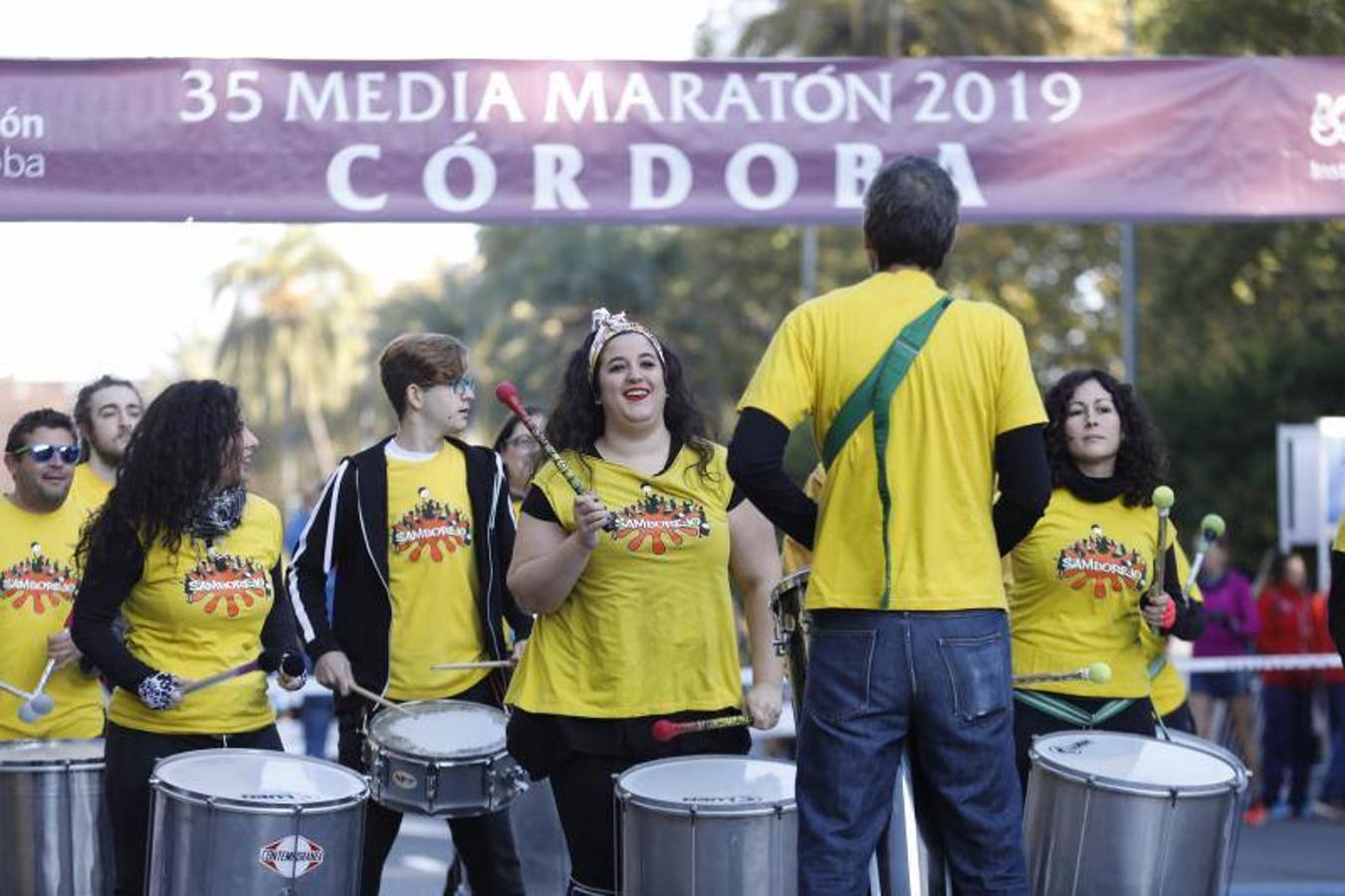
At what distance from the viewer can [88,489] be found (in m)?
7.72

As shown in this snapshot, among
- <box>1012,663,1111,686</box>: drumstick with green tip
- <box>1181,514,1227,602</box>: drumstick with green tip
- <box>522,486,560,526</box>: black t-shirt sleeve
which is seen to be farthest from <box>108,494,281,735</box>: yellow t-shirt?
<box>1181,514,1227,602</box>: drumstick with green tip

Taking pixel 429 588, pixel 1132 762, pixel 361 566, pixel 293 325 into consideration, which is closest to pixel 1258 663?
pixel 1132 762

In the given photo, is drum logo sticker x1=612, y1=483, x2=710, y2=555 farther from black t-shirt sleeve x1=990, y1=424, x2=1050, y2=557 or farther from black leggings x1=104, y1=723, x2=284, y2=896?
black leggings x1=104, y1=723, x2=284, y2=896

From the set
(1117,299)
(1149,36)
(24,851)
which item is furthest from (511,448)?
(1117,299)

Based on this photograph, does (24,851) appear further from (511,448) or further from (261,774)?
(511,448)

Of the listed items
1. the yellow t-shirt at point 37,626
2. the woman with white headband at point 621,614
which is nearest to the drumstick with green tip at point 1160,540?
the woman with white headband at point 621,614

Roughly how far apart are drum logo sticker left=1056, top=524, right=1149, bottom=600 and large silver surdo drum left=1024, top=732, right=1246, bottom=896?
90cm

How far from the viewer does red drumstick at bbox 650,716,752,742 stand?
560 cm

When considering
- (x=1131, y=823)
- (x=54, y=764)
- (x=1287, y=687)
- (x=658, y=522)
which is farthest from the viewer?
(x=1287, y=687)

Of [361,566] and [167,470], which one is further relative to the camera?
[361,566]

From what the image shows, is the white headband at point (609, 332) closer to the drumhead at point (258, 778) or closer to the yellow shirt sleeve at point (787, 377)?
the yellow shirt sleeve at point (787, 377)

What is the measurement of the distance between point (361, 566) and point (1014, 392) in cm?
267

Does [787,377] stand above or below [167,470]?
above

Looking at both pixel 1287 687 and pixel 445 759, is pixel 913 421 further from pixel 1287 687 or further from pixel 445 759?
pixel 1287 687
